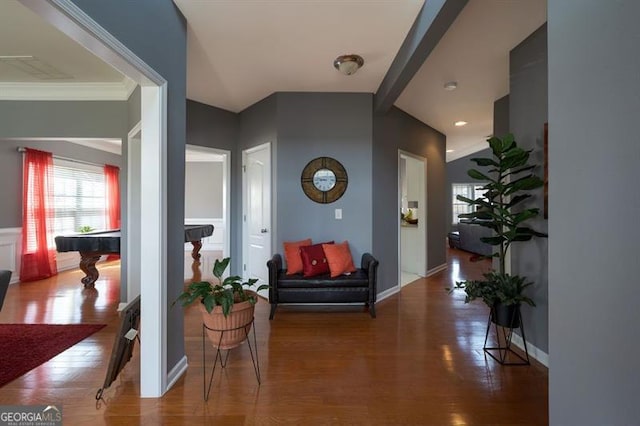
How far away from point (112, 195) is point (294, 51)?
578 cm

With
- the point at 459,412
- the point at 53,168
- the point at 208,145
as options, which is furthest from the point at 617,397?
the point at 53,168

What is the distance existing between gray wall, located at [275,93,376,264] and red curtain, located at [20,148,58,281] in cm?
427

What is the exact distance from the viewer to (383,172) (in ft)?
12.0

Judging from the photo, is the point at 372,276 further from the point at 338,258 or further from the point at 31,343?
the point at 31,343

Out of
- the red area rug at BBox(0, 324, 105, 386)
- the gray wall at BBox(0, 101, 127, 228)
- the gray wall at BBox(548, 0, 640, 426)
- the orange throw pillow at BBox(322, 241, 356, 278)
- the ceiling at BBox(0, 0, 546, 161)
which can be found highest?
the ceiling at BBox(0, 0, 546, 161)

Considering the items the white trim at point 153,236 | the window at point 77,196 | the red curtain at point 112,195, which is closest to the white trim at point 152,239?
the white trim at point 153,236

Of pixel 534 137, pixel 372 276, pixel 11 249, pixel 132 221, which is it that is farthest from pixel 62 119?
pixel 534 137

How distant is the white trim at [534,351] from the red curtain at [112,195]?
24.4 feet

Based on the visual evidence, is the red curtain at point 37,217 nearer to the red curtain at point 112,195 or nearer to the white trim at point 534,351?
the red curtain at point 112,195

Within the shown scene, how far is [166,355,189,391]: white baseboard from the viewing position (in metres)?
1.84

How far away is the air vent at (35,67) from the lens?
2656 mm

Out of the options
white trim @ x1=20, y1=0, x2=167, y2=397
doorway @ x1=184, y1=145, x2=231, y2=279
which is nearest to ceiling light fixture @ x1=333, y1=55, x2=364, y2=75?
white trim @ x1=20, y1=0, x2=167, y2=397

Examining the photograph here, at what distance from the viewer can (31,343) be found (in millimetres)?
2406

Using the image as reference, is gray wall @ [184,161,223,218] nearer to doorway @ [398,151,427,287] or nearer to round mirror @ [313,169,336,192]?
round mirror @ [313,169,336,192]
